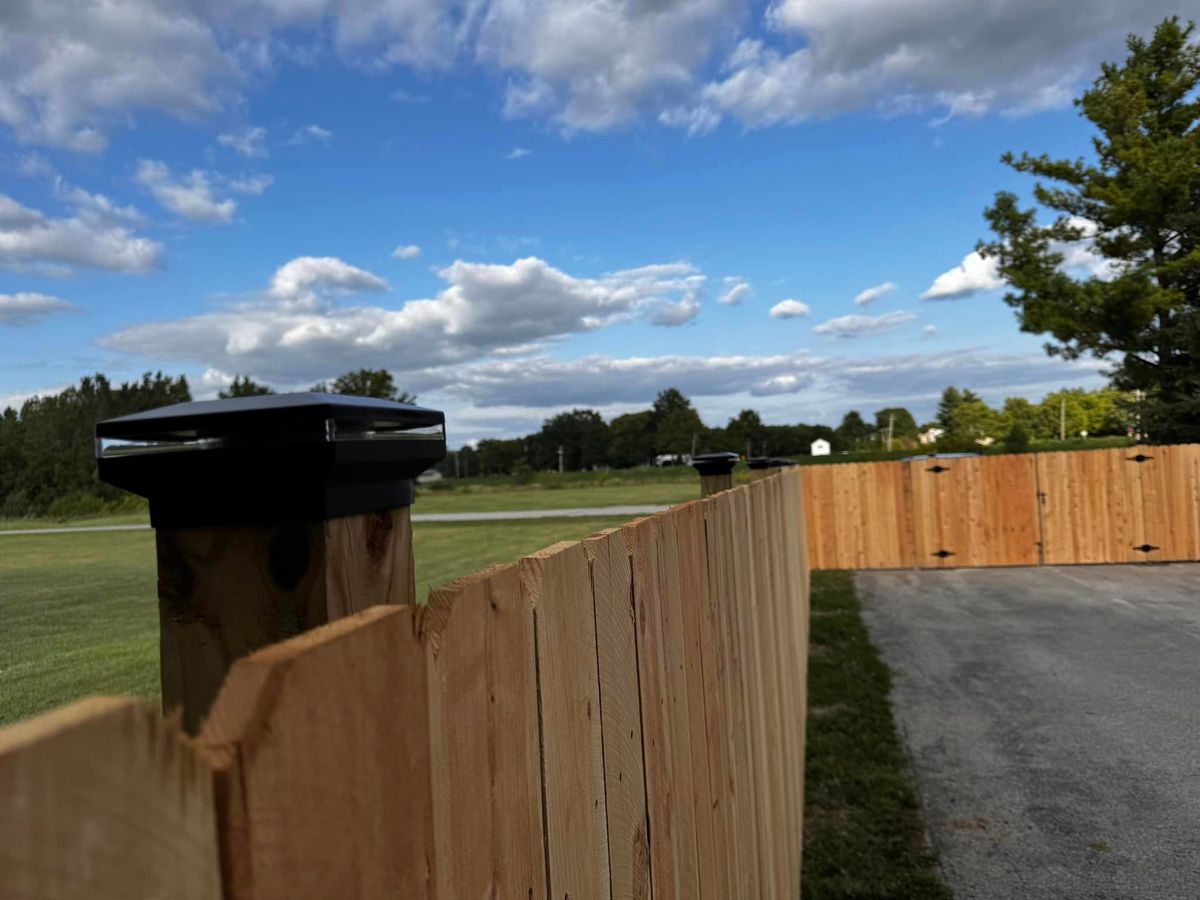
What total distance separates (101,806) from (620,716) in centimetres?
103

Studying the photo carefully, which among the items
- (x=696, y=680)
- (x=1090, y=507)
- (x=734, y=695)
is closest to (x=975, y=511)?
(x=1090, y=507)

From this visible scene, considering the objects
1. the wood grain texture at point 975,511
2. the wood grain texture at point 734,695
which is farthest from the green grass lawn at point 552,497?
the wood grain texture at point 734,695

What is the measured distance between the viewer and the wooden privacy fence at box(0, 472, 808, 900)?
1.27ft

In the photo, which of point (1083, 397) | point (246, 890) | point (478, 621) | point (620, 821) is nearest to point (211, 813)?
point (246, 890)

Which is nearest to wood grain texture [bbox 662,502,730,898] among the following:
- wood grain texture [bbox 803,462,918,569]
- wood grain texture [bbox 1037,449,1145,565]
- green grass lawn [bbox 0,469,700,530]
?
green grass lawn [bbox 0,469,700,530]

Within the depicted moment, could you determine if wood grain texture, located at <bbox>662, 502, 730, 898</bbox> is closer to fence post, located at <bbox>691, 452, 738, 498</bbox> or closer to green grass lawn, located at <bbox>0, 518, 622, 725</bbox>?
green grass lawn, located at <bbox>0, 518, 622, 725</bbox>

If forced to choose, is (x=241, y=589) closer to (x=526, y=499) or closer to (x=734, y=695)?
(x=734, y=695)

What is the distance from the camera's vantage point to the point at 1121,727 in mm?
6238

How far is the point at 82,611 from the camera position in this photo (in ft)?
17.4

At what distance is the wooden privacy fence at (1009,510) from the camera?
14.7 metres

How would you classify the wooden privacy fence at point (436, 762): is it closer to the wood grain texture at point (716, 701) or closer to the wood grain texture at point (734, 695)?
the wood grain texture at point (716, 701)

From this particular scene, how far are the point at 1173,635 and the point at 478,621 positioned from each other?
10331 millimetres

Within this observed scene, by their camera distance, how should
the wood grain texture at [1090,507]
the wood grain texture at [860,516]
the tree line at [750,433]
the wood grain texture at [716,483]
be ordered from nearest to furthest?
the wood grain texture at [716,483]
the wood grain texture at [1090,507]
the wood grain texture at [860,516]
the tree line at [750,433]

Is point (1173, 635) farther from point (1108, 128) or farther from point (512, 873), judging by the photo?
point (1108, 128)
